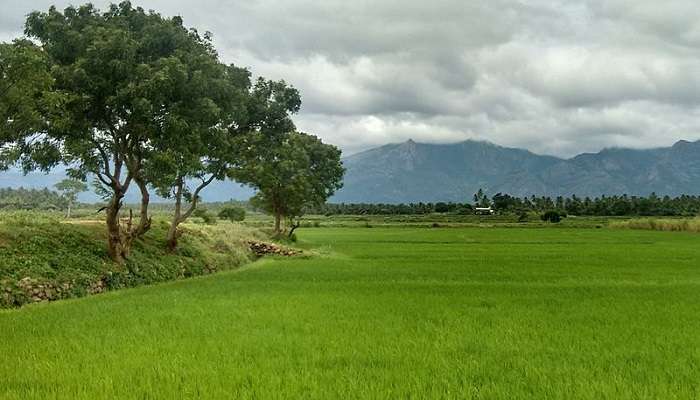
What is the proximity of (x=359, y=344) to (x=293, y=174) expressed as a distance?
5622cm

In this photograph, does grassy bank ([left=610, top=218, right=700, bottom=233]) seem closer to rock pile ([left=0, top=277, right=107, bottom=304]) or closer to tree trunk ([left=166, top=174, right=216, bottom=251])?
tree trunk ([left=166, top=174, right=216, bottom=251])

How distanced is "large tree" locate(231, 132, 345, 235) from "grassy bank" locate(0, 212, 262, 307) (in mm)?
11470

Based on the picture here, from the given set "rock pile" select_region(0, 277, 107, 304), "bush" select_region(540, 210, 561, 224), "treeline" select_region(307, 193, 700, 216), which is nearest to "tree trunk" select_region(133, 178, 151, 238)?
"rock pile" select_region(0, 277, 107, 304)

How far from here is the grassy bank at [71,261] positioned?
20.8m

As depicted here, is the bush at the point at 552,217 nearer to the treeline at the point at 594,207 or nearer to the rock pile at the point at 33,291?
the treeline at the point at 594,207

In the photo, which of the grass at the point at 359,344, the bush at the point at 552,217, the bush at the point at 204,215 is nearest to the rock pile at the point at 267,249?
the bush at the point at 204,215

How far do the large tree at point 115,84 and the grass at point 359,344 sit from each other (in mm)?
8041

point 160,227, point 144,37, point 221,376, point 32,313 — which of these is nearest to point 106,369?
point 221,376

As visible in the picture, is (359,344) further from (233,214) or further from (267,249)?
(233,214)

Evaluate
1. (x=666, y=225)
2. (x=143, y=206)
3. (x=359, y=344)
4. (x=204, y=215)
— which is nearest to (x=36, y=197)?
(x=204, y=215)

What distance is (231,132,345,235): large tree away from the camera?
1880 inches

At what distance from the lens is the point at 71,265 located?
78.9 feet

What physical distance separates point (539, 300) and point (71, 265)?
18692 millimetres

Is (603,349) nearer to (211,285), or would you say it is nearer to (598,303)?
(598,303)
